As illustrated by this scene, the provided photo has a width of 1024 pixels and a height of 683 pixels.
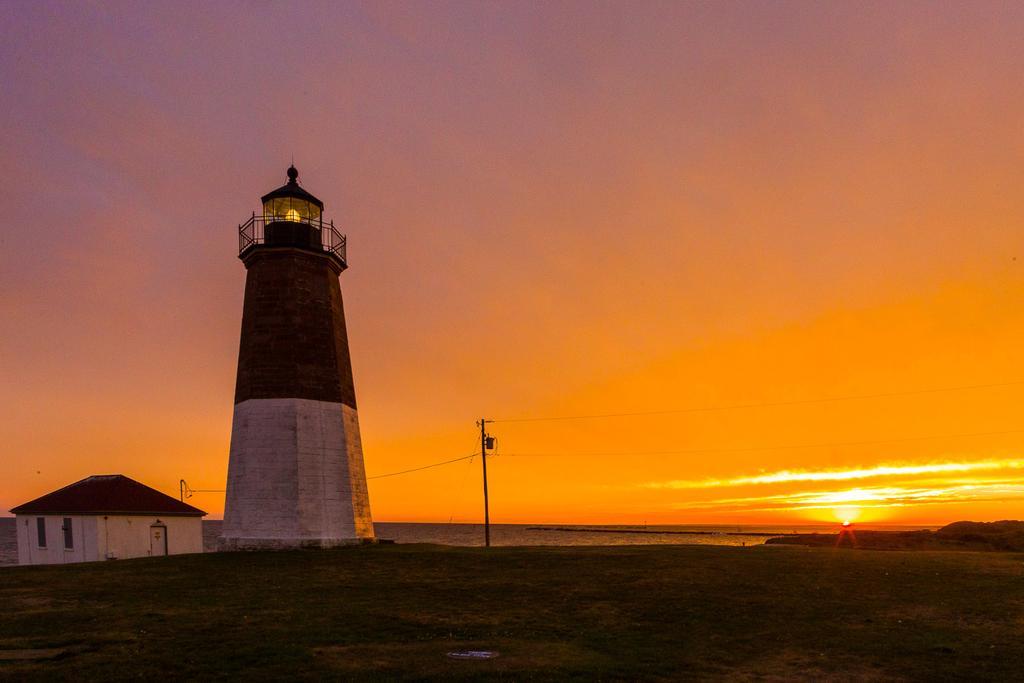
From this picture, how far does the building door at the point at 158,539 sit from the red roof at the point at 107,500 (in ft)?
2.76

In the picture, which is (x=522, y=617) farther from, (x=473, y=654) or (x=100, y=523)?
(x=100, y=523)

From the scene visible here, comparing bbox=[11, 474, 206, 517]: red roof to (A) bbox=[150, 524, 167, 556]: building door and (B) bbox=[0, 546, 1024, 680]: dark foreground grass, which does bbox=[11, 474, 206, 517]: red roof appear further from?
(B) bbox=[0, 546, 1024, 680]: dark foreground grass

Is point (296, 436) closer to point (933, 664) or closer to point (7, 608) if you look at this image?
point (7, 608)

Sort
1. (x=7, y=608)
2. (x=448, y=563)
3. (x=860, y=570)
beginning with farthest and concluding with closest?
(x=448, y=563) → (x=860, y=570) → (x=7, y=608)

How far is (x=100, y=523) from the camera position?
37.3 metres

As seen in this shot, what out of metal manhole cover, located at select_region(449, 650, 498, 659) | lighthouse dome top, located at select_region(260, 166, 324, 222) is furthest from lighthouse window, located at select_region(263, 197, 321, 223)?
metal manhole cover, located at select_region(449, 650, 498, 659)

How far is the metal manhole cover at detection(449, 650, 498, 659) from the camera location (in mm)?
14000

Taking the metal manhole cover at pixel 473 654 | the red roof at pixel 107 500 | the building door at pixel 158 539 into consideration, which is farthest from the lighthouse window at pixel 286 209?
the metal manhole cover at pixel 473 654

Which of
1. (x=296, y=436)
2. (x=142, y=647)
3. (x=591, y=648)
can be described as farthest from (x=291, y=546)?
(x=591, y=648)

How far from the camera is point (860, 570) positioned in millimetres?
26469

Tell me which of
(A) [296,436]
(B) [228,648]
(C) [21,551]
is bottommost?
(C) [21,551]

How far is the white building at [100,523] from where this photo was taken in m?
37.4

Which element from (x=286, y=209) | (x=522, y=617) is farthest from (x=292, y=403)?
(x=522, y=617)

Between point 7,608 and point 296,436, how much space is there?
1383 centimetres
